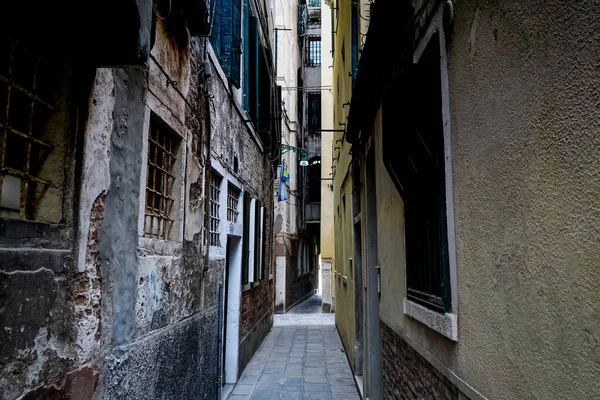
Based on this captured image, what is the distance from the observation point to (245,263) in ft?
23.8

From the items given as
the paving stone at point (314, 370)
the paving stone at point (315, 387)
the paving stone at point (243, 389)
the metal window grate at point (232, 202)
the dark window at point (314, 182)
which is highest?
the dark window at point (314, 182)

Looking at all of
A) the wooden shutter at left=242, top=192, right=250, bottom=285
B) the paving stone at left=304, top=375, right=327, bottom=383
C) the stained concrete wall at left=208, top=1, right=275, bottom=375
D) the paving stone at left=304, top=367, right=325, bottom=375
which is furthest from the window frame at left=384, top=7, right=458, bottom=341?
Result: the paving stone at left=304, top=367, right=325, bottom=375

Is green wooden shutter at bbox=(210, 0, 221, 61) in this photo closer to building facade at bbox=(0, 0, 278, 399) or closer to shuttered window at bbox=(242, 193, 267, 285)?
building facade at bbox=(0, 0, 278, 399)

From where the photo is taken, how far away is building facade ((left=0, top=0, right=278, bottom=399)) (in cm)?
185

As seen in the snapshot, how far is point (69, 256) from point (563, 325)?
206cm

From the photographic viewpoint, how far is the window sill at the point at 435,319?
7.04 feet

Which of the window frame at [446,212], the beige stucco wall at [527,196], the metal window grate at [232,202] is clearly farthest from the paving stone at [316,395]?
the beige stucco wall at [527,196]

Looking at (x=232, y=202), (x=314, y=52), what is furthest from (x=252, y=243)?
(x=314, y=52)

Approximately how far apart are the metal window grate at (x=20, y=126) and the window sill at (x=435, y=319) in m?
2.04

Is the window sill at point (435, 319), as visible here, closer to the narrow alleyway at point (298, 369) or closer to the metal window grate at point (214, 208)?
the metal window grate at point (214, 208)

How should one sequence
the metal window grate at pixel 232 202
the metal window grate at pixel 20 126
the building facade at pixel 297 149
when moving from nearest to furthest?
the metal window grate at pixel 20 126 → the metal window grate at pixel 232 202 → the building facade at pixel 297 149

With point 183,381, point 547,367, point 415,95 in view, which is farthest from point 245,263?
point 547,367

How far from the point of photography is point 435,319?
2.41 m

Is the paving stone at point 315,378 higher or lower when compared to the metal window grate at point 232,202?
lower
